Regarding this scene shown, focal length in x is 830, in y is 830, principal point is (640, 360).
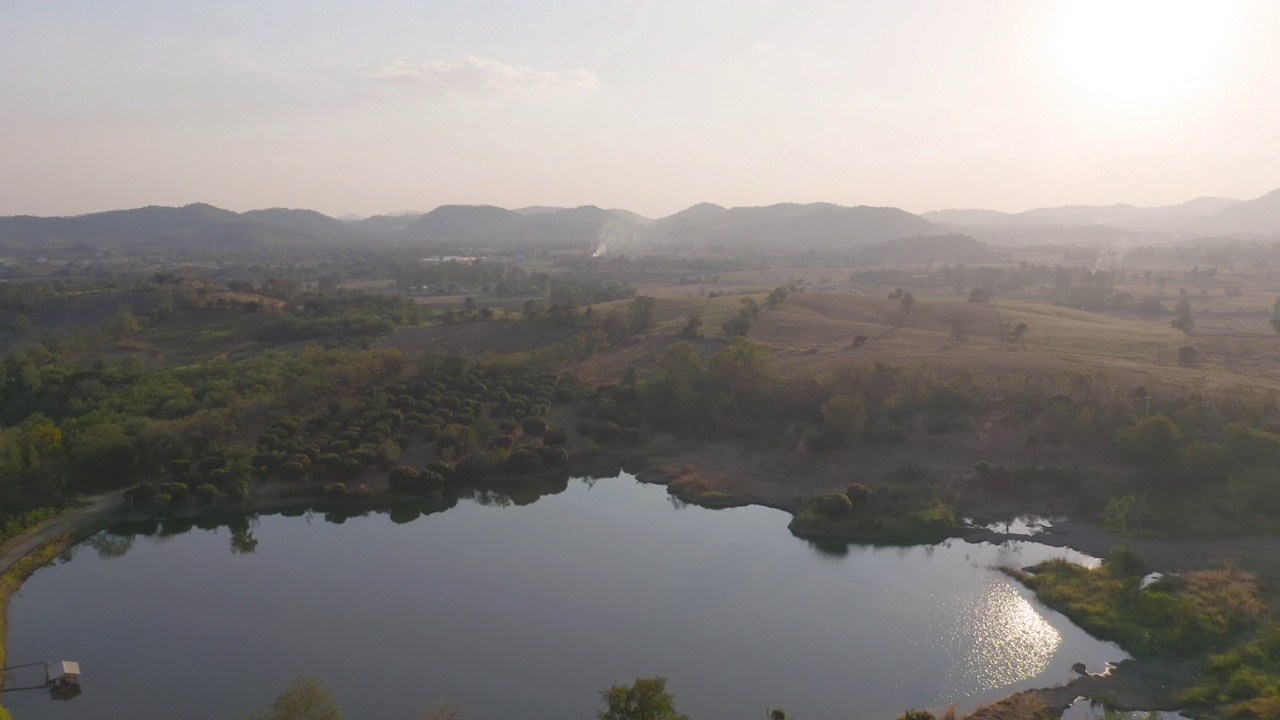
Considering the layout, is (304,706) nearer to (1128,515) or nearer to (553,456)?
(553,456)

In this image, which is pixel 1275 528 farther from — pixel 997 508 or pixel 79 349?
pixel 79 349

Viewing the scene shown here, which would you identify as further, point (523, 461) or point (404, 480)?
point (523, 461)

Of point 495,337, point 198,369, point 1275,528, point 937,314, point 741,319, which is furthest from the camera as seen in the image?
point 937,314

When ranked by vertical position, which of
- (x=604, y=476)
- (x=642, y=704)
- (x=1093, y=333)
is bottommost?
(x=604, y=476)

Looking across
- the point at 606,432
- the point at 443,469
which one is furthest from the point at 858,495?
the point at 443,469

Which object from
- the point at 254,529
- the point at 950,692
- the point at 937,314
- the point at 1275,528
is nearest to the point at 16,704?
the point at 254,529
